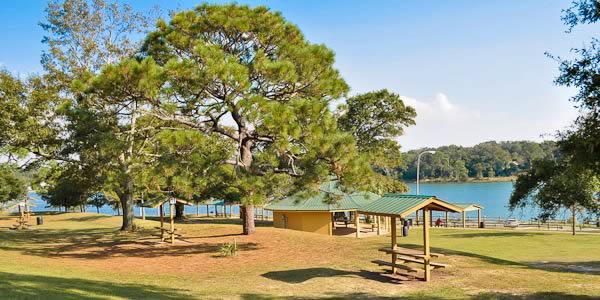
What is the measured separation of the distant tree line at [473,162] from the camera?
14600 cm

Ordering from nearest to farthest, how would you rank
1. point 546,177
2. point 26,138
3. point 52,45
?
1. point 26,138
2. point 52,45
3. point 546,177

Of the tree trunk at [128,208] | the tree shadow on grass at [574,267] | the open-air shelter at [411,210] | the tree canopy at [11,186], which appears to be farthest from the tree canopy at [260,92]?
the tree canopy at [11,186]

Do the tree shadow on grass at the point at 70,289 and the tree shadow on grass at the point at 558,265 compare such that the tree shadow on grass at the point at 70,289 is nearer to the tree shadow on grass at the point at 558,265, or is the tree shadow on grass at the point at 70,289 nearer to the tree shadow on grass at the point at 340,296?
the tree shadow on grass at the point at 340,296

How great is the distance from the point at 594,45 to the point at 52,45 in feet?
86.3

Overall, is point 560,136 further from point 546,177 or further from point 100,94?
point 546,177

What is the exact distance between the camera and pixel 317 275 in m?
14.3

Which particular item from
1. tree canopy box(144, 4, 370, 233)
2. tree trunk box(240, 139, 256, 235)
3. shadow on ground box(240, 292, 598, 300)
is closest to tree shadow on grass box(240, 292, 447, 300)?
shadow on ground box(240, 292, 598, 300)

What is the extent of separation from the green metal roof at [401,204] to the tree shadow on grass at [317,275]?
192 centimetres

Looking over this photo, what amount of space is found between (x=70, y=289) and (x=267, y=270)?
6302 mm

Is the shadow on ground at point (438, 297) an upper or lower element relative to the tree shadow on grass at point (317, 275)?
upper

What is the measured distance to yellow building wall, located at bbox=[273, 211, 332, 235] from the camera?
1231 inches

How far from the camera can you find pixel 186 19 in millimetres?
19328

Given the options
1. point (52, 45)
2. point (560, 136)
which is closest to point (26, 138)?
point (52, 45)

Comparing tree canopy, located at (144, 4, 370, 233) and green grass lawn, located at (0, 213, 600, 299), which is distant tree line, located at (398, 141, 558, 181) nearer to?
green grass lawn, located at (0, 213, 600, 299)
